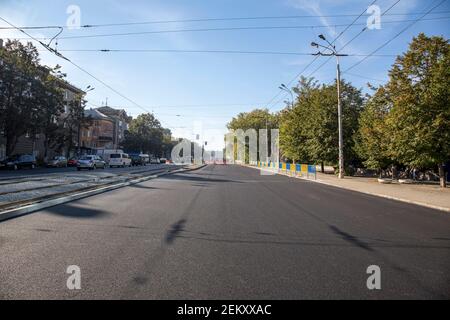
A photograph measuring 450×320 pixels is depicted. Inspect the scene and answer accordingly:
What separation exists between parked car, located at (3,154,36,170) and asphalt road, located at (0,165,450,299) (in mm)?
31213

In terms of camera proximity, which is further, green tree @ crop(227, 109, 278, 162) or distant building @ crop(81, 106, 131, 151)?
green tree @ crop(227, 109, 278, 162)

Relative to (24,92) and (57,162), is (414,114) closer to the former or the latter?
(24,92)

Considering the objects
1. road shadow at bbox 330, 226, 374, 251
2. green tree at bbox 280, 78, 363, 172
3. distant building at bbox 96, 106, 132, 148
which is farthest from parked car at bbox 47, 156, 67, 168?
distant building at bbox 96, 106, 132, 148

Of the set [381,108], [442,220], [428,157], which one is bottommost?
[442,220]

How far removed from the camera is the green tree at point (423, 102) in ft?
67.1

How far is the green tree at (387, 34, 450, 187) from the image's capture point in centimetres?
2045

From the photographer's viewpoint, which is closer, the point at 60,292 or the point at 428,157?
the point at 60,292

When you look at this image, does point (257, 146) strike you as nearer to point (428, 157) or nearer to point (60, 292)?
point (428, 157)

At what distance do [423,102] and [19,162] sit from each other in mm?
36215

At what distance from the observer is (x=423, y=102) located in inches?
812

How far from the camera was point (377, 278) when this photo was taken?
16.6 ft

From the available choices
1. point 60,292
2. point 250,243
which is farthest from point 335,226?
point 60,292

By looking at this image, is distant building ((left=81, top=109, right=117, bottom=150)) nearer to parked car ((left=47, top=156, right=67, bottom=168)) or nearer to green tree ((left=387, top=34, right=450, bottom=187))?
parked car ((left=47, top=156, right=67, bottom=168))
